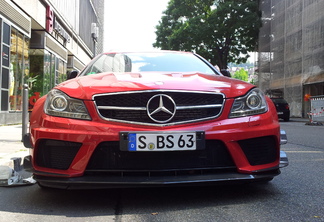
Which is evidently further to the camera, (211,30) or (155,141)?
(211,30)

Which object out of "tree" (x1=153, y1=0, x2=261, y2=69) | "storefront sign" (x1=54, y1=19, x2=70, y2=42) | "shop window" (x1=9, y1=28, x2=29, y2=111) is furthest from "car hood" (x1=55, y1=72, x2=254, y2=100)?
"tree" (x1=153, y1=0, x2=261, y2=69)

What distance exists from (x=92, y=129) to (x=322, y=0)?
20.8 meters

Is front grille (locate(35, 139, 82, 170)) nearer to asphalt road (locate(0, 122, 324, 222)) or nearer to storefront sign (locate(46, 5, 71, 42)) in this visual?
asphalt road (locate(0, 122, 324, 222))

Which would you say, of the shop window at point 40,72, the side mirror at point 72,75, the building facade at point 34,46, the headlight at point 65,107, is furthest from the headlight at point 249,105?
the shop window at point 40,72

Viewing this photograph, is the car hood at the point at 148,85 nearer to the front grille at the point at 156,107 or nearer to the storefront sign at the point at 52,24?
the front grille at the point at 156,107

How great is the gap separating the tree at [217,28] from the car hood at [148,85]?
84.6 feet

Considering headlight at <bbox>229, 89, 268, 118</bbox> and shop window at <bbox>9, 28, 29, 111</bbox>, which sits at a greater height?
shop window at <bbox>9, 28, 29, 111</bbox>

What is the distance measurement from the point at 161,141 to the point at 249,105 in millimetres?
771

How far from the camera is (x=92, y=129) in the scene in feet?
8.46

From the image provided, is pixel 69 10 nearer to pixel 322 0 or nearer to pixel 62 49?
pixel 62 49

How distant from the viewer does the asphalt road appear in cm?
243

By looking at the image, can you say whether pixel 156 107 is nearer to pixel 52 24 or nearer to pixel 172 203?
pixel 172 203

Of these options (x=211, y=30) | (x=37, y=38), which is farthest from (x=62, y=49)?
(x=211, y=30)

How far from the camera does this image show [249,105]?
2855 millimetres
